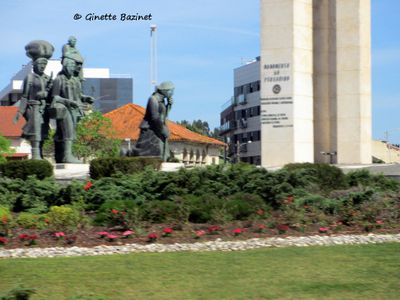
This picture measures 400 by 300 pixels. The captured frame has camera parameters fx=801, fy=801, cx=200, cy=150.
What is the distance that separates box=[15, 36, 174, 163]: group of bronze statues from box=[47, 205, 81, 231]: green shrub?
1497 centimetres

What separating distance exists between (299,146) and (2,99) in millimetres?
93103

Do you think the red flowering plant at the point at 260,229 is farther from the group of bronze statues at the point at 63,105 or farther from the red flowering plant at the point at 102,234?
the group of bronze statues at the point at 63,105

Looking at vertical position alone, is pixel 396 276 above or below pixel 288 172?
below

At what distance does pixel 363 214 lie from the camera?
15812mm

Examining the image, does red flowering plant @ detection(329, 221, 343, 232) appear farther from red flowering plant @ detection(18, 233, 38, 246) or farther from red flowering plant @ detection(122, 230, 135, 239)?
red flowering plant @ detection(18, 233, 38, 246)

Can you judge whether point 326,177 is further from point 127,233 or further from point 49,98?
point 49,98

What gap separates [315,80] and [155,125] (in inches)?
403

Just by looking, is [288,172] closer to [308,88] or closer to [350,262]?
[350,262]

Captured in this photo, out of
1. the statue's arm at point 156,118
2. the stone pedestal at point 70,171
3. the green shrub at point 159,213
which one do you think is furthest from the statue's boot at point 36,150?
the green shrub at point 159,213

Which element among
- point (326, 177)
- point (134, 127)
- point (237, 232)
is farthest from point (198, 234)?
point (134, 127)

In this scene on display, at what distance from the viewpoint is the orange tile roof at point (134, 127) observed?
7319 centimetres

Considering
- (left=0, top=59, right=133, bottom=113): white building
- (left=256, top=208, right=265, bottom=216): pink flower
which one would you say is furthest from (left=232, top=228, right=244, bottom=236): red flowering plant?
(left=0, top=59, right=133, bottom=113): white building

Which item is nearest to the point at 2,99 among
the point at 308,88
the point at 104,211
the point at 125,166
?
the point at 308,88

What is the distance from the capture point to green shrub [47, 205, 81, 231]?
1463cm
